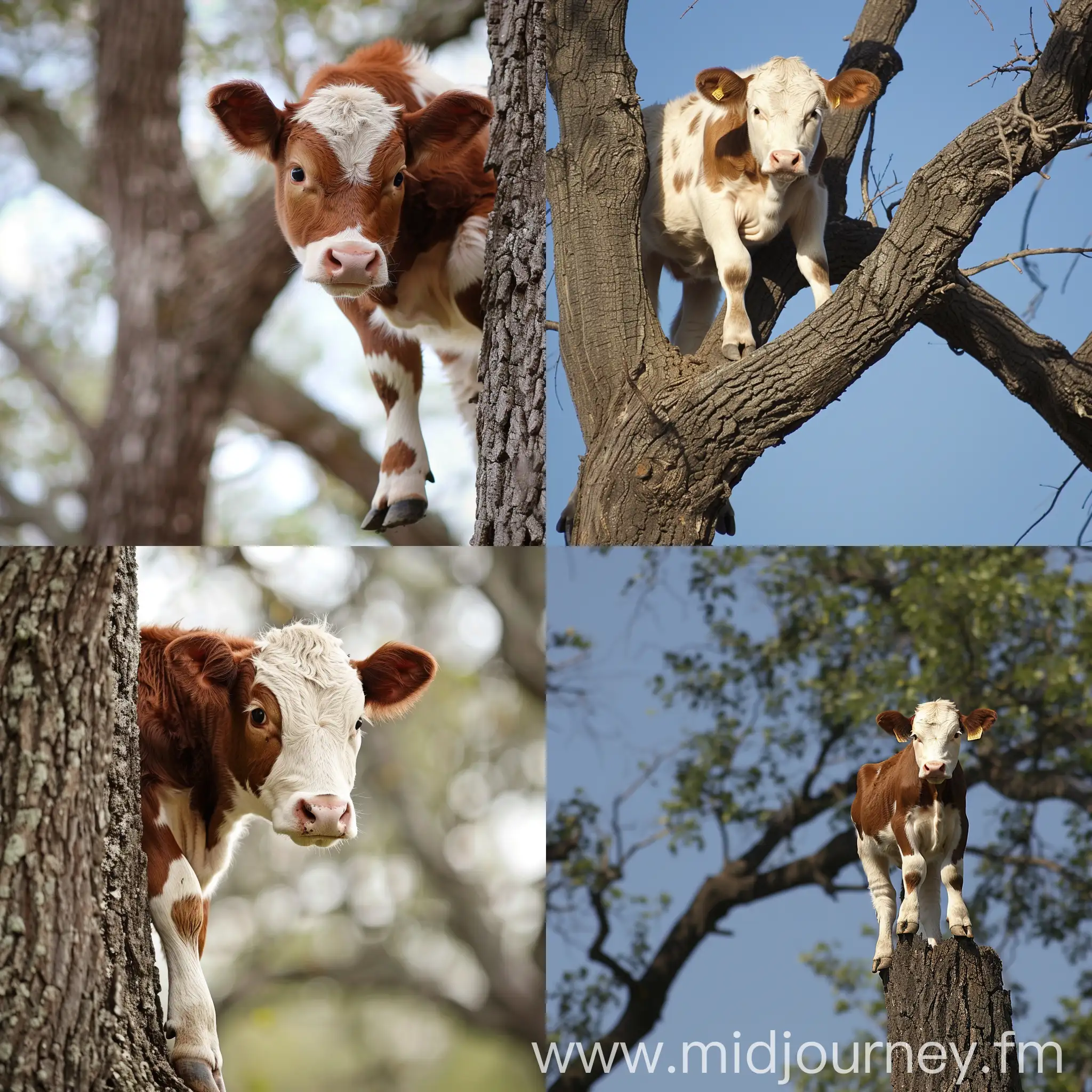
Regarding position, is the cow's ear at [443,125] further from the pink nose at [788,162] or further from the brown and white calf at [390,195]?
the pink nose at [788,162]

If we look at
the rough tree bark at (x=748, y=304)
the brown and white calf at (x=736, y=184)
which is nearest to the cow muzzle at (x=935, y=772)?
the rough tree bark at (x=748, y=304)

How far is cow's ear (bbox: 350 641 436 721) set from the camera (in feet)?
11.9

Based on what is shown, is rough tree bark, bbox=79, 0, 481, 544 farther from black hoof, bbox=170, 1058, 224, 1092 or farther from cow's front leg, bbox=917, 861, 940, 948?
cow's front leg, bbox=917, 861, 940, 948

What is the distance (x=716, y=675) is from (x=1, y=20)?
125 inches

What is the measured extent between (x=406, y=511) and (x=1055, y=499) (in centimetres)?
193

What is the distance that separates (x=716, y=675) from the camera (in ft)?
15.1

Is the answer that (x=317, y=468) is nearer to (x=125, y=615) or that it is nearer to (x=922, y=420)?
(x=125, y=615)

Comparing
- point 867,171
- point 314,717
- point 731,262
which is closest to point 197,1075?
point 314,717

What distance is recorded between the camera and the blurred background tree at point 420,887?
5.42 metres

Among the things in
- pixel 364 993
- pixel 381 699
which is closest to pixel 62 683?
pixel 381 699

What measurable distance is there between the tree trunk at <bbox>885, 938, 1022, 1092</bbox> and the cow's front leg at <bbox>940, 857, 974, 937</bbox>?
33 millimetres

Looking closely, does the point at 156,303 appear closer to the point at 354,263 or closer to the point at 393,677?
the point at 354,263

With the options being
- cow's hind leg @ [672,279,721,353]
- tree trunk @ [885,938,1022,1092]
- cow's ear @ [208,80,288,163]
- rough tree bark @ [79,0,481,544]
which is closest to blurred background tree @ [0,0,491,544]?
rough tree bark @ [79,0,481,544]

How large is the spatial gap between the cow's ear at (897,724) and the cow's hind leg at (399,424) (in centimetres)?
151
